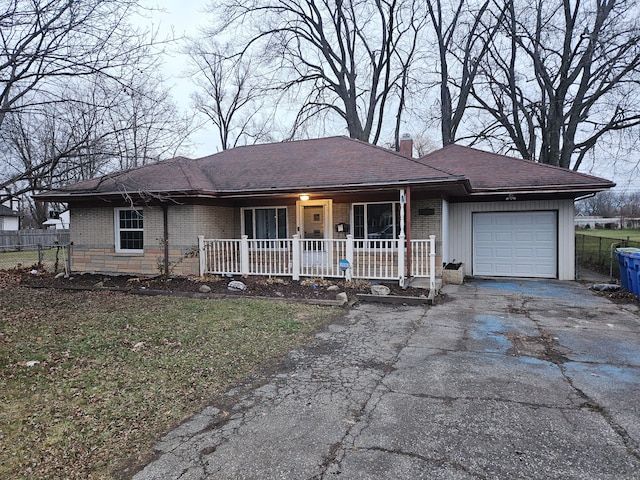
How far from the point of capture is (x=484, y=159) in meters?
13.9

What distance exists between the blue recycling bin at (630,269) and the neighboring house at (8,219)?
145ft

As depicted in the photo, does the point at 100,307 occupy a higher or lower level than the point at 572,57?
lower

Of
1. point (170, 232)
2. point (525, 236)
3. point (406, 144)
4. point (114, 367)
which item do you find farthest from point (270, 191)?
point (525, 236)

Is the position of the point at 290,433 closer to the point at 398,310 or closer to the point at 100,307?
the point at 398,310

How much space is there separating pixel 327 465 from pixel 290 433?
1.73 feet

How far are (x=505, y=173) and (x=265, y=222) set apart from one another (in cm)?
784

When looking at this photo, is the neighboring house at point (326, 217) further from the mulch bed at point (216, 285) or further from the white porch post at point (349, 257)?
the mulch bed at point (216, 285)

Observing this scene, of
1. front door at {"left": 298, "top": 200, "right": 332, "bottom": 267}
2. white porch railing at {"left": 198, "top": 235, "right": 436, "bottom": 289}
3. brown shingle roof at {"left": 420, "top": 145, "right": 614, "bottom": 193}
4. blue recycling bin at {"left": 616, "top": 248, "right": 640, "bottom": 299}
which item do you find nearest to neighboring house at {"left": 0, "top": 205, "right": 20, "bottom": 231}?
white porch railing at {"left": 198, "top": 235, "right": 436, "bottom": 289}

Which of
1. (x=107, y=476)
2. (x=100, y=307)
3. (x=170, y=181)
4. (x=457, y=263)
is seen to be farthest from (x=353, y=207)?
(x=107, y=476)

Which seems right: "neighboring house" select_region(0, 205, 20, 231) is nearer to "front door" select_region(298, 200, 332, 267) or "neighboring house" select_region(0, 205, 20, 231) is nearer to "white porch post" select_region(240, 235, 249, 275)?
"white porch post" select_region(240, 235, 249, 275)

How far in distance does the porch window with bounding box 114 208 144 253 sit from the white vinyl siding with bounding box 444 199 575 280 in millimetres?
9355

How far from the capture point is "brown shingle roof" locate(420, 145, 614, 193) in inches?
433

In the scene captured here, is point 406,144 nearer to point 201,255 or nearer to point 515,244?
point 515,244

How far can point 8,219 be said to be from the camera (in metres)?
37.3
